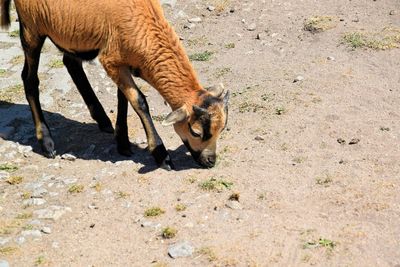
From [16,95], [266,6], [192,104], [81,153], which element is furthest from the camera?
[266,6]

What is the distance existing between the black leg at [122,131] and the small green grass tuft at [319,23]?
513 cm

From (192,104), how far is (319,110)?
2.63m

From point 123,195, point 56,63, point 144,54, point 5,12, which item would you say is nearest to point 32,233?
point 123,195

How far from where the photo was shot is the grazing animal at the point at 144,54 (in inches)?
339

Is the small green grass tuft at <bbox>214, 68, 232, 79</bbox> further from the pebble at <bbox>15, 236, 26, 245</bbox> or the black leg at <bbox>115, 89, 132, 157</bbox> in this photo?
the pebble at <bbox>15, 236, 26, 245</bbox>

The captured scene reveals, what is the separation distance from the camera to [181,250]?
7020 mm

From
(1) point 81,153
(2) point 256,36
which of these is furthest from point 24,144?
(2) point 256,36

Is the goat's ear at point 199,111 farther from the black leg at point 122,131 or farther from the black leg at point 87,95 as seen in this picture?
the black leg at point 87,95

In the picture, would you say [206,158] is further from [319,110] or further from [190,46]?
[190,46]

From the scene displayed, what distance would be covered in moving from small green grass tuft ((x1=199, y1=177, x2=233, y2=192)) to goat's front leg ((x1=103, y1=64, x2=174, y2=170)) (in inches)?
33.9

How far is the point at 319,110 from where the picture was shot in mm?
10289

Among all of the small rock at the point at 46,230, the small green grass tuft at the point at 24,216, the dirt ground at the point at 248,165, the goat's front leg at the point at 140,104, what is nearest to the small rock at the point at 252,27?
the dirt ground at the point at 248,165

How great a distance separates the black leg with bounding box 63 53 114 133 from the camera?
10414mm

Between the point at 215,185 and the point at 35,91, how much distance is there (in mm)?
3551
